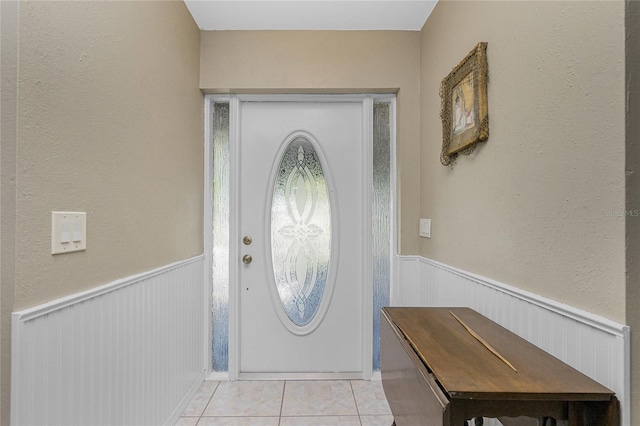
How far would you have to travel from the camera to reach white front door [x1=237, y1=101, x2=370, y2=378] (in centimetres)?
219

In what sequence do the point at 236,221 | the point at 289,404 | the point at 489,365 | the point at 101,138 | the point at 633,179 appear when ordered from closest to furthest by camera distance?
the point at 633,179 → the point at 489,365 → the point at 101,138 → the point at 289,404 → the point at 236,221

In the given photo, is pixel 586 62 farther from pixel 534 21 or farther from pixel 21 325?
pixel 21 325

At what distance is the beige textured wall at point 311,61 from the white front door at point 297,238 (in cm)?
18

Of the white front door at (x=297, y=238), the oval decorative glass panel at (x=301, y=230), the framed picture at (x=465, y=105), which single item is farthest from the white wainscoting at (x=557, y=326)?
the oval decorative glass panel at (x=301, y=230)

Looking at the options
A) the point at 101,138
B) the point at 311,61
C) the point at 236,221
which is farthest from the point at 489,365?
the point at 311,61

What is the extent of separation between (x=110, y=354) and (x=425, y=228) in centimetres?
166

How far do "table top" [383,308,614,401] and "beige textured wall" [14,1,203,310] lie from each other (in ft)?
3.47

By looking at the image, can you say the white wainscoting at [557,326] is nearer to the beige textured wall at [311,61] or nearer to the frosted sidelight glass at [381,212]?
the frosted sidelight glass at [381,212]

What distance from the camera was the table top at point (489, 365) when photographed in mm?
686

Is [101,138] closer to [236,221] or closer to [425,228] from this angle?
[236,221]

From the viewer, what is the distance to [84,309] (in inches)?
40.4

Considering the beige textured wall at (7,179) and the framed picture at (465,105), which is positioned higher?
the framed picture at (465,105)

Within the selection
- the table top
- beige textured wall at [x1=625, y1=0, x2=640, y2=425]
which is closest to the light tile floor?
the table top

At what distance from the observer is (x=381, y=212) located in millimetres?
2215
